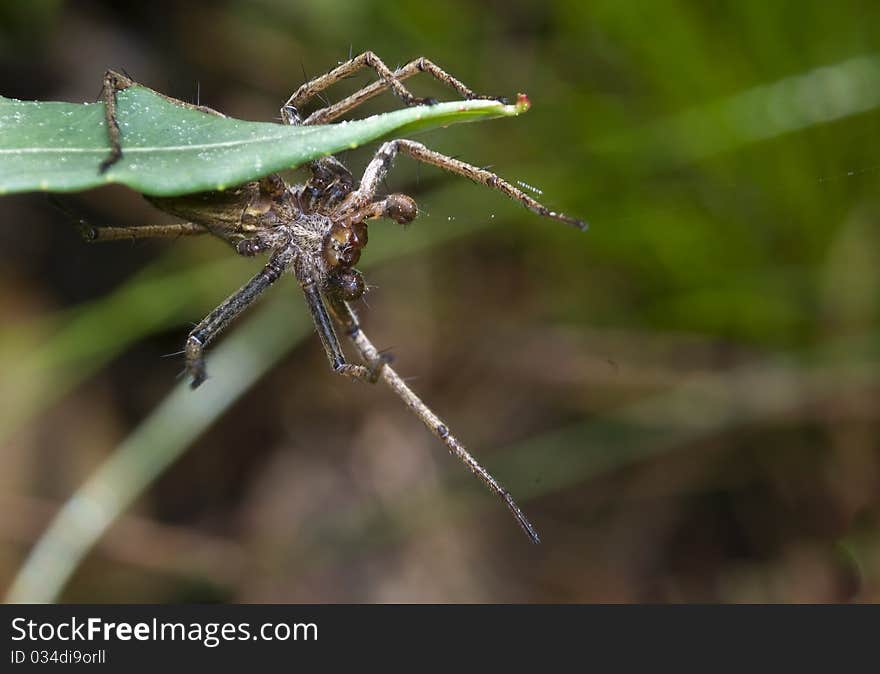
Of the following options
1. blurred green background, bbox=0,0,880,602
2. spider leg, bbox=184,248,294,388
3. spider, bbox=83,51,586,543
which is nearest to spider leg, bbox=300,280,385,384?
spider, bbox=83,51,586,543

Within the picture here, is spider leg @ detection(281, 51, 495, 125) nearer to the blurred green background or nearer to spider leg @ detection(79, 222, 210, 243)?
spider leg @ detection(79, 222, 210, 243)

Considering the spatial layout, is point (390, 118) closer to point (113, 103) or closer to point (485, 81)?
point (113, 103)

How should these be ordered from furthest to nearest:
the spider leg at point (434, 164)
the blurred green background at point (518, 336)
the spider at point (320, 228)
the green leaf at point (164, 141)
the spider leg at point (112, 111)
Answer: the blurred green background at point (518, 336), the spider at point (320, 228), the spider leg at point (434, 164), the spider leg at point (112, 111), the green leaf at point (164, 141)

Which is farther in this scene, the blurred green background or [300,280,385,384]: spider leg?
the blurred green background

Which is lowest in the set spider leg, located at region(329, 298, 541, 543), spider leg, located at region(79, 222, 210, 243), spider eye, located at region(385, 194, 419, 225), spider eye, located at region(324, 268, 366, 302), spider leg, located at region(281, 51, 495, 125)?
spider leg, located at region(329, 298, 541, 543)

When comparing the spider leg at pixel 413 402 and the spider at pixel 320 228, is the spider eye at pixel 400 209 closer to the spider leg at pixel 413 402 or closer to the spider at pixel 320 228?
the spider at pixel 320 228

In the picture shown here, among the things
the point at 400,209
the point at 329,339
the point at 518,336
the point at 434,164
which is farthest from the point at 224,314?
the point at 518,336

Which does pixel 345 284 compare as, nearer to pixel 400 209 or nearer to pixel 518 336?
pixel 400 209

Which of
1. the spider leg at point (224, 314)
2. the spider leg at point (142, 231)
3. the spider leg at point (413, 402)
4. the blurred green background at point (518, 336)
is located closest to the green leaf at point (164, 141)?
the spider leg at point (142, 231)

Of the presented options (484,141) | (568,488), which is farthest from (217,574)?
(484,141)
